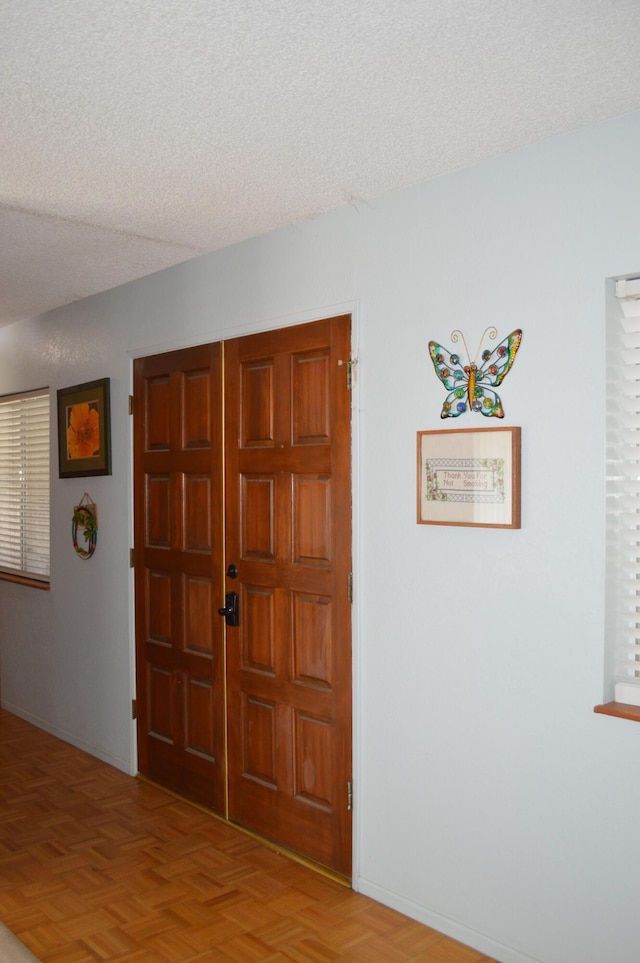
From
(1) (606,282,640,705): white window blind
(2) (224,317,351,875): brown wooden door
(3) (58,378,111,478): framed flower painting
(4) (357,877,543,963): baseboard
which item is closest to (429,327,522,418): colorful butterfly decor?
(1) (606,282,640,705): white window blind

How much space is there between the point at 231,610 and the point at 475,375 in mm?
1546

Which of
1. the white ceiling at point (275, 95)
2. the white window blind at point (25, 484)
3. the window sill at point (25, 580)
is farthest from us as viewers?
the white window blind at point (25, 484)

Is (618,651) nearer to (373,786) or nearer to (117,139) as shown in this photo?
(373,786)

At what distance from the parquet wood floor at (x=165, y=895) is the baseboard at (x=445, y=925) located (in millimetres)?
26

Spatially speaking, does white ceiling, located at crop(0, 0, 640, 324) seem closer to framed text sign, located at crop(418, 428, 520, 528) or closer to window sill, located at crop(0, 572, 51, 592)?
framed text sign, located at crop(418, 428, 520, 528)

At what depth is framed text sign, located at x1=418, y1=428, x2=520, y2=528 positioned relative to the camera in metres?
2.46

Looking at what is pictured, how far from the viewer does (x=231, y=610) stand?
138 inches

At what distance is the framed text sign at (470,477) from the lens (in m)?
2.46

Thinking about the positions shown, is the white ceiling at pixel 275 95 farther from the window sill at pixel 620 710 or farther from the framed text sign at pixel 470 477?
the window sill at pixel 620 710

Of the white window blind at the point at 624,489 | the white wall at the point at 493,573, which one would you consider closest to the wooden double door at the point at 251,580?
the white wall at the point at 493,573

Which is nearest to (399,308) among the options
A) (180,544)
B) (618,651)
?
(618,651)

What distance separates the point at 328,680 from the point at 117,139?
1.98 meters

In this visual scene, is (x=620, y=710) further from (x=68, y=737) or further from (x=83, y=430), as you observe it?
(x=68, y=737)

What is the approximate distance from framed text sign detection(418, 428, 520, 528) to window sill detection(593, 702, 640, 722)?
558 millimetres
